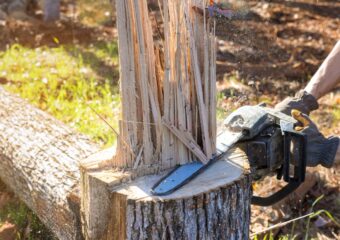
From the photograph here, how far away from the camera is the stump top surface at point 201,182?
1.95m

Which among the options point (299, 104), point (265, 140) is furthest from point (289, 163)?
point (299, 104)

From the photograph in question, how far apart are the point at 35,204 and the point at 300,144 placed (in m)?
1.43

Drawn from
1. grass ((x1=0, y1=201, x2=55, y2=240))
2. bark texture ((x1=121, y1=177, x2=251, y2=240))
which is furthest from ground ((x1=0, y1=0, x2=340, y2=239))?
bark texture ((x1=121, y1=177, x2=251, y2=240))

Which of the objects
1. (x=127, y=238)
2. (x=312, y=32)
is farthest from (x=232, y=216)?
(x=312, y=32)

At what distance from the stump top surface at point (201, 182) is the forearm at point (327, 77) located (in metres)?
1.18

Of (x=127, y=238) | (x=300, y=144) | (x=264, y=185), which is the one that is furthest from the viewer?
(x=264, y=185)

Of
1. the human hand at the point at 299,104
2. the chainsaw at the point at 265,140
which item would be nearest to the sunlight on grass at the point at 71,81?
the human hand at the point at 299,104

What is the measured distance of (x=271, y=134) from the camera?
92.7 inches

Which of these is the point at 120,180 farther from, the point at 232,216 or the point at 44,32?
the point at 44,32

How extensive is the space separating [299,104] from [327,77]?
1.62ft

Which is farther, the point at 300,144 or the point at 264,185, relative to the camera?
the point at 264,185

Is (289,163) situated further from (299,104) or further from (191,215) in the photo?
(191,215)

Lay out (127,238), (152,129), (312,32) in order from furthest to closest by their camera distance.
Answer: (312,32), (152,129), (127,238)

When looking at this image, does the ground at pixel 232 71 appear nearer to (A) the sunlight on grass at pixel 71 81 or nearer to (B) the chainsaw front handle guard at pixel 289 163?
(A) the sunlight on grass at pixel 71 81
